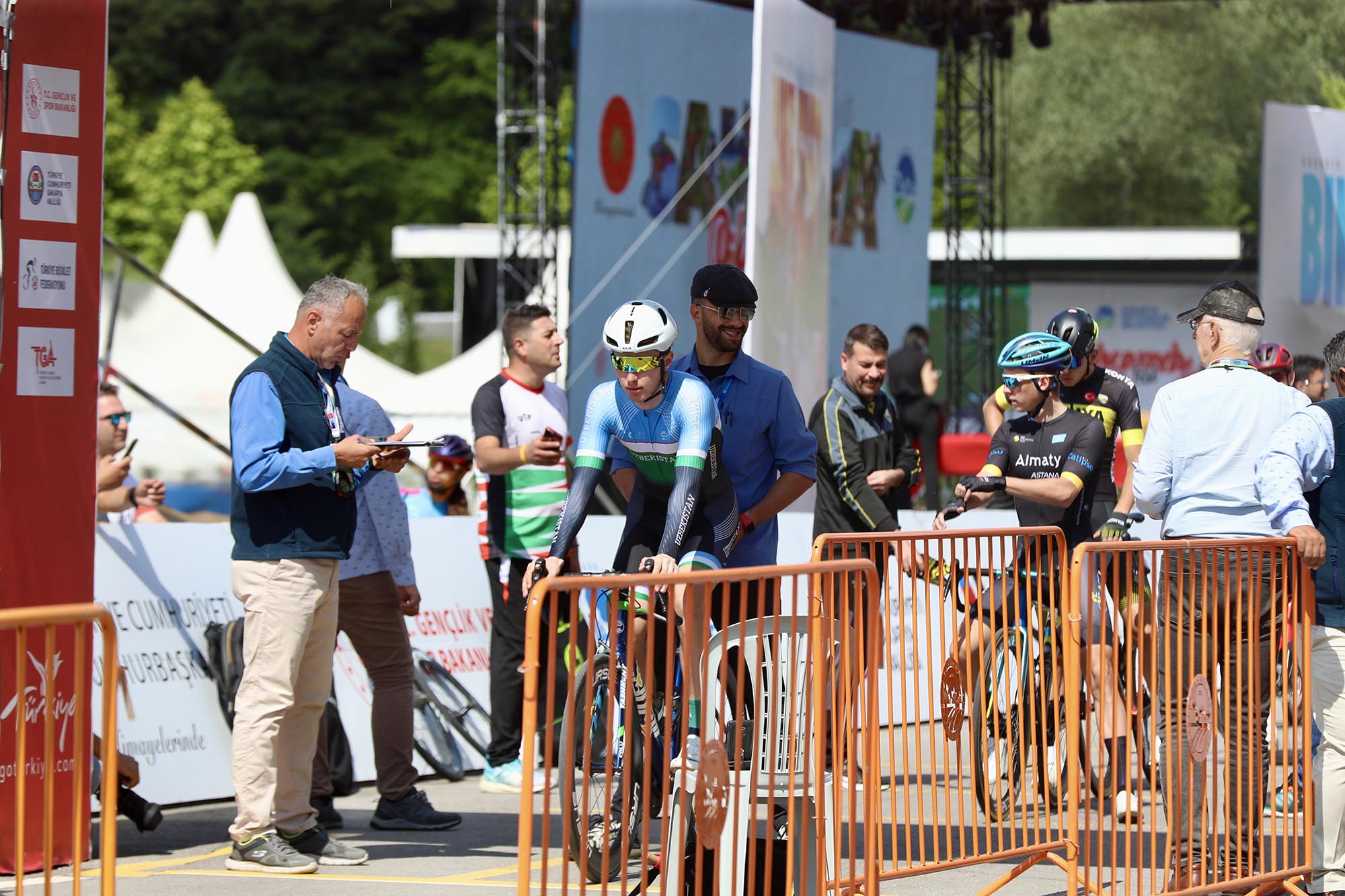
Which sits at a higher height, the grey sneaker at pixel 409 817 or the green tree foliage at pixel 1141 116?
the green tree foliage at pixel 1141 116

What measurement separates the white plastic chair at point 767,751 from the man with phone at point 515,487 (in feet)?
10.8

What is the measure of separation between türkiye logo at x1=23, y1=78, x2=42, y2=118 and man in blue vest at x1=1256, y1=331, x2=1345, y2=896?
14.8 ft

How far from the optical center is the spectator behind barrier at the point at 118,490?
9.62 metres

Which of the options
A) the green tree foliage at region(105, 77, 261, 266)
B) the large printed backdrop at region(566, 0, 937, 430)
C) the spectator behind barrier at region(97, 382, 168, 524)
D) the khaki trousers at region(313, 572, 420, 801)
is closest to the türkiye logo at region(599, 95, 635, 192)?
the large printed backdrop at region(566, 0, 937, 430)

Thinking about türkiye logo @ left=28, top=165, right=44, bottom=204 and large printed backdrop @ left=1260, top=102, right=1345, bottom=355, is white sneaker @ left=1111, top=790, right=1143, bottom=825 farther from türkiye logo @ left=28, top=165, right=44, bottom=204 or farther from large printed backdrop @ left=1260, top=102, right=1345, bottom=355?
large printed backdrop @ left=1260, top=102, right=1345, bottom=355

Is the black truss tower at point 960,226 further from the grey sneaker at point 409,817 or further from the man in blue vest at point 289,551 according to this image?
the man in blue vest at point 289,551

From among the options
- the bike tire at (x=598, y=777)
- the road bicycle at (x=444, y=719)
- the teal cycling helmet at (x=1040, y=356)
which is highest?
the teal cycling helmet at (x=1040, y=356)

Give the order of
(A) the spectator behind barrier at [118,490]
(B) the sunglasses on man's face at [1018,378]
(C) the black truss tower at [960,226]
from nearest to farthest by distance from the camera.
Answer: (B) the sunglasses on man's face at [1018,378] → (A) the spectator behind barrier at [118,490] → (C) the black truss tower at [960,226]

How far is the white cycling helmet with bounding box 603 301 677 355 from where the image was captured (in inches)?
233

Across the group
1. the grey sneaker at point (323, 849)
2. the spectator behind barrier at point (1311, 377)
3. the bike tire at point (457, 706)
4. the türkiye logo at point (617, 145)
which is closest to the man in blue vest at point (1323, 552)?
the grey sneaker at point (323, 849)

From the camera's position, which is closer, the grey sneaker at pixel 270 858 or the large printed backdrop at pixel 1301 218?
the grey sneaker at pixel 270 858

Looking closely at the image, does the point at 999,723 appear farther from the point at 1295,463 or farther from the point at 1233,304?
the point at 1233,304

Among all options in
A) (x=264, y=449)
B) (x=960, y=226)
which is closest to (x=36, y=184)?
(x=264, y=449)

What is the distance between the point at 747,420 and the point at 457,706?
348cm
